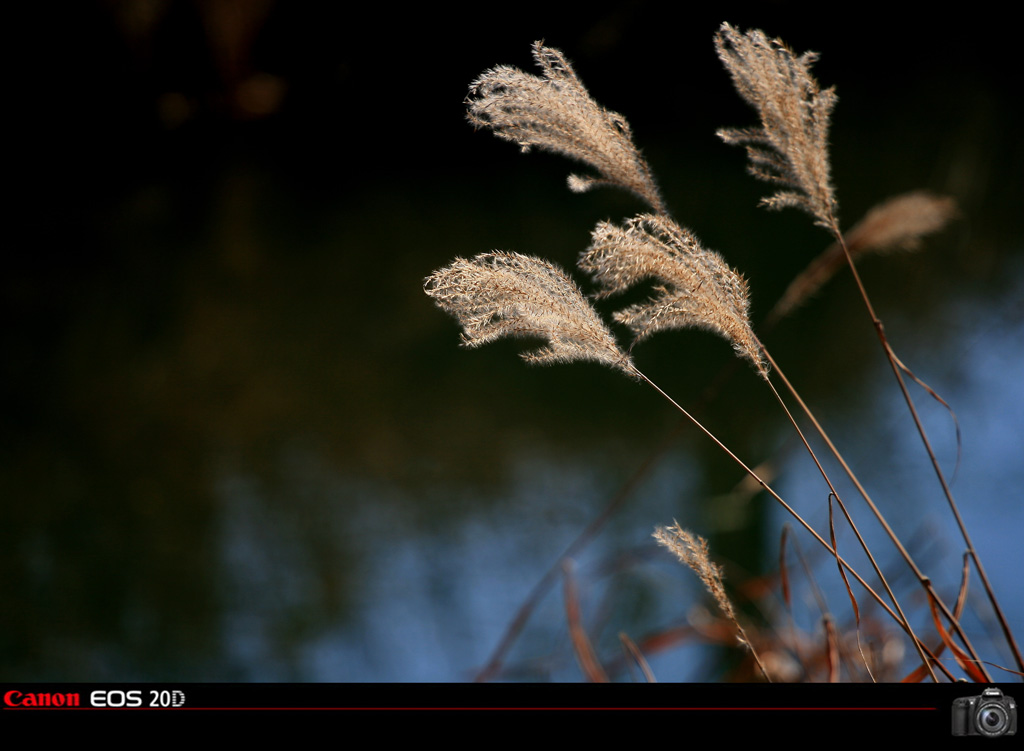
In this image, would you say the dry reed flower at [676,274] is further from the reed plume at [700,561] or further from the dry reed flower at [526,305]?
the reed plume at [700,561]

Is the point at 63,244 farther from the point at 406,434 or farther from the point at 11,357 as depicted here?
the point at 406,434

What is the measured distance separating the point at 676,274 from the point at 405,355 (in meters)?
2.24

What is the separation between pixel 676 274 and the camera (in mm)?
640

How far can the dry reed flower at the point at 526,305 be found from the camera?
0.63 meters

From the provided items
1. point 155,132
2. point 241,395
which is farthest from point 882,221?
point 155,132

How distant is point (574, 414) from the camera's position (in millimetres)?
2461
